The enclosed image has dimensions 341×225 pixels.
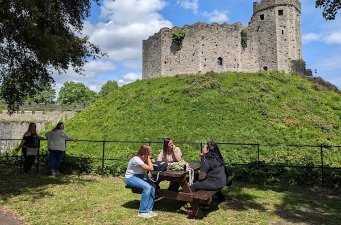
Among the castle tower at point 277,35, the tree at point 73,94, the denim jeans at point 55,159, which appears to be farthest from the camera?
the tree at point 73,94

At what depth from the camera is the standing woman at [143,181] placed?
24.1 ft

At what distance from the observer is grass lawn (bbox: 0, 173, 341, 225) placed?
7.18 meters

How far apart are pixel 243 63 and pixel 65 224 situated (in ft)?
98.7

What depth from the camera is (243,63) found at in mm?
34562

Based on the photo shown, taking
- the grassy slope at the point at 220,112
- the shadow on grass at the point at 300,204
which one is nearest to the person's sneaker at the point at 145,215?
the shadow on grass at the point at 300,204

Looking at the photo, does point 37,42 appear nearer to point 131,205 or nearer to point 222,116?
point 131,205

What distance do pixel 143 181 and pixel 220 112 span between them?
55.3 feet

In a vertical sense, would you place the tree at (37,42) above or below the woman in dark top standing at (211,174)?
above

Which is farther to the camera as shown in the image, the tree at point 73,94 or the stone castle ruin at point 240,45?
the tree at point 73,94

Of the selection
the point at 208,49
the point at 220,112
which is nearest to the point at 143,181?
the point at 220,112

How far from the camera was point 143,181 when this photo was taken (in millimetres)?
7527

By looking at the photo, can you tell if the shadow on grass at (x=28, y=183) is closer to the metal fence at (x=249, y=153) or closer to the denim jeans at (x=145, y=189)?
the denim jeans at (x=145, y=189)

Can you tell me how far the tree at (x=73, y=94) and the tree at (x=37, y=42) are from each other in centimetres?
7262

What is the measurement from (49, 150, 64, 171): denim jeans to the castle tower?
1044 inches
